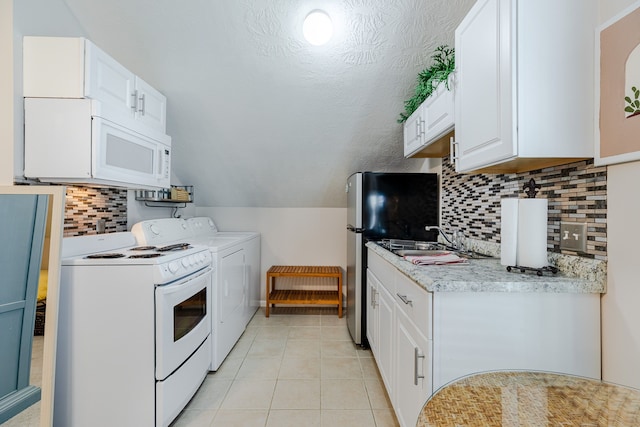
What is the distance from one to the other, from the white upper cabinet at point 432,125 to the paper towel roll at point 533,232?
2.13 ft

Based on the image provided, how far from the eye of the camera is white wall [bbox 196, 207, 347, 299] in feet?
13.0

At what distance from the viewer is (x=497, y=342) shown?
116 centimetres

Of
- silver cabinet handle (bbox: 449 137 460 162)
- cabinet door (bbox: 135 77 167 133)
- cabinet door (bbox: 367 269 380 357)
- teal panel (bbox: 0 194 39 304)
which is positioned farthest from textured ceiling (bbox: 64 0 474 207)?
teal panel (bbox: 0 194 39 304)

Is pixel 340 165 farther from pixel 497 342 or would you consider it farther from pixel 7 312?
pixel 7 312

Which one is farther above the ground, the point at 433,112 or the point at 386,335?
the point at 433,112

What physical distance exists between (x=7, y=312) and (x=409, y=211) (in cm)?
261

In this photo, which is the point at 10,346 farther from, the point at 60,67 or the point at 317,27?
the point at 317,27

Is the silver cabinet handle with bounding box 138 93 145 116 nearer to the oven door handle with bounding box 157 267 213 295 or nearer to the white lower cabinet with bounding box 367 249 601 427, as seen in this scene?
the oven door handle with bounding box 157 267 213 295

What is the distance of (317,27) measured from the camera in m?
2.16

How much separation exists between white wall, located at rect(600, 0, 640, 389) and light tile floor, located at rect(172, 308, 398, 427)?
3.75 feet

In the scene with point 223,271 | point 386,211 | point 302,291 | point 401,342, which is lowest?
point 302,291

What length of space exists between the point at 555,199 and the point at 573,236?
20cm

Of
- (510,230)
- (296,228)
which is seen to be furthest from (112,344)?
(296,228)

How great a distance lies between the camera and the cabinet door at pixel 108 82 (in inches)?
68.2
